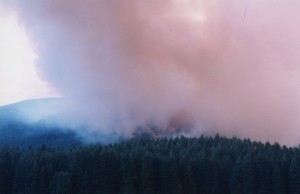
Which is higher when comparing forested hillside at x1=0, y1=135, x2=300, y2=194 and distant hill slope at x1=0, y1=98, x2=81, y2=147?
distant hill slope at x1=0, y1=98, x2=81, y2=147

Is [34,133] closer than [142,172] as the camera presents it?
No

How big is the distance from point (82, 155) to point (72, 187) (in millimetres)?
5099

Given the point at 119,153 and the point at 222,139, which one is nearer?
the point at 119,153

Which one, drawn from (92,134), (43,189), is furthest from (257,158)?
(92,134)

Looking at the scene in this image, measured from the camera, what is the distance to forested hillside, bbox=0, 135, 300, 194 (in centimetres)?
8488

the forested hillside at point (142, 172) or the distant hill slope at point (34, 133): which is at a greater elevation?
the distant hill slope at point (34, 133)

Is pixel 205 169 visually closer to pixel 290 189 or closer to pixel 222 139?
pixel 290 189

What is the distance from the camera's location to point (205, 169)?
94.5 metres

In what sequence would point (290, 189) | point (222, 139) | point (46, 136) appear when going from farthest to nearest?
1. point (46, 136)
2. point (222, 139)
3. point (290, 189)

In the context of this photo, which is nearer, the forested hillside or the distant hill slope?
the forested hillside

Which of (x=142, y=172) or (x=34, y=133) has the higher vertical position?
(x=34, y=133)

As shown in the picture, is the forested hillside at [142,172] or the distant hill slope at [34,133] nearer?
the forested hillside at [142,172]

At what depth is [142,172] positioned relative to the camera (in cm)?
8975

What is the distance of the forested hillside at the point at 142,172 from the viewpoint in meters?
84.9
